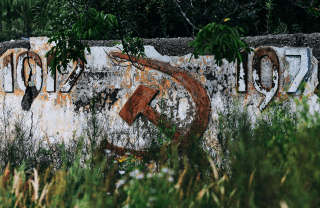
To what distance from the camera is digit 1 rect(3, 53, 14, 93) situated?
378cm

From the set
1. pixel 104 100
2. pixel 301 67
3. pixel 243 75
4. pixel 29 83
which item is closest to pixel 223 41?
pixel 243 75

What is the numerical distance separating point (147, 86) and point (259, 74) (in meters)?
Answer: 1.28

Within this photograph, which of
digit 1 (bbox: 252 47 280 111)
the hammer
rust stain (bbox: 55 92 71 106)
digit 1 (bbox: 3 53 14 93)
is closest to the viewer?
digit 1 (bbox: 252 47 280 111)

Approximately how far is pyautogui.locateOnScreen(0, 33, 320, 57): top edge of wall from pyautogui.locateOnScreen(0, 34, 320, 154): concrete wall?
1 cm

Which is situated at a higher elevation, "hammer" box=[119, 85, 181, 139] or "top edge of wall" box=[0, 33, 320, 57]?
"top edge of wall" box=[0, 33, 320, 57]

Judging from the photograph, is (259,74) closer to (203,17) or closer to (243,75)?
(243,75)

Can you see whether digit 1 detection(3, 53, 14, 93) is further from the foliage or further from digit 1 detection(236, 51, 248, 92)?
digit 1 detection(236, 51, 248, 92)

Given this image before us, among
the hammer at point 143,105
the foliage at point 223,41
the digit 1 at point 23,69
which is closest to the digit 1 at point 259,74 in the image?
the foliage at point 223,41

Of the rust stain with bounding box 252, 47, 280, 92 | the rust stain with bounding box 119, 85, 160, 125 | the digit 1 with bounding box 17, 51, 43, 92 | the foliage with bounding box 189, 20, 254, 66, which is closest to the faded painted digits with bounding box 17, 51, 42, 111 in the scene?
the digit 1 with bounding box 17, 51, 43, 92

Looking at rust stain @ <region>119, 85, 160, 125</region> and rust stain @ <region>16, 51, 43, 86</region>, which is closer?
rust stain @ <region>119, 85, 160, 125</region>

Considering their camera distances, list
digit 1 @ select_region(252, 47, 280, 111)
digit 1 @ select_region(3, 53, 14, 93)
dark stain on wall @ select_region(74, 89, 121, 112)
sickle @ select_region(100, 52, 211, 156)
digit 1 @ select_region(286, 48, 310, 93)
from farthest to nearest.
→ 1. digit 1 @ select_region(3, 53, 14, 93)
2. dark stain on wall @ select_region(74, 89, 121, 112)
3. sickle @ select_region(100, 52, 211, 156)
4. digit 1 @ select_region(252, 47, 280, 111)
5. digit 1 @ select_region(286, 48, 310, 93)

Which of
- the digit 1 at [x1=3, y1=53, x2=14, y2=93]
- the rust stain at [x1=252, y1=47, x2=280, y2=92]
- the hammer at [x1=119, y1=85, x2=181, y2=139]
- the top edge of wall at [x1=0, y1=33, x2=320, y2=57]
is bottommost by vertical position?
the hammer at [x1=119, y1=85, x2=181, y2=139]

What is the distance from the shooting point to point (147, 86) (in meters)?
3.45

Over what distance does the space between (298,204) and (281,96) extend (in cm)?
200
